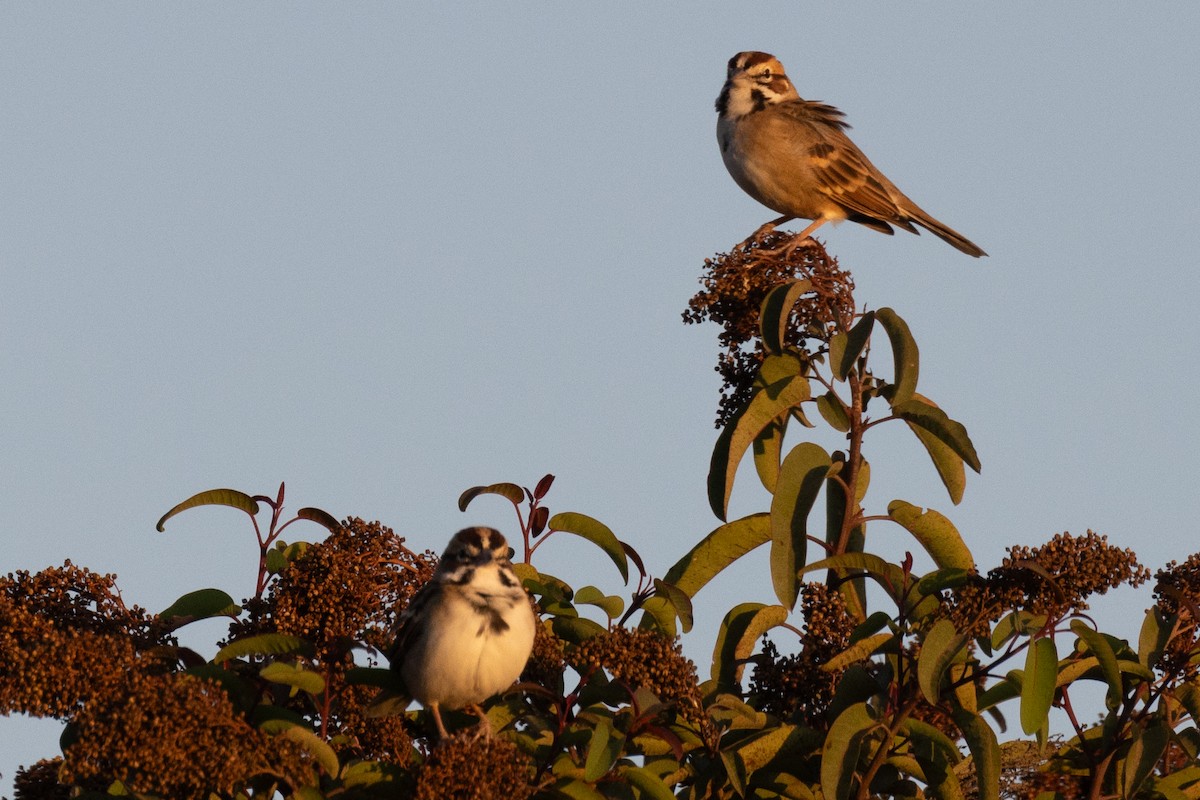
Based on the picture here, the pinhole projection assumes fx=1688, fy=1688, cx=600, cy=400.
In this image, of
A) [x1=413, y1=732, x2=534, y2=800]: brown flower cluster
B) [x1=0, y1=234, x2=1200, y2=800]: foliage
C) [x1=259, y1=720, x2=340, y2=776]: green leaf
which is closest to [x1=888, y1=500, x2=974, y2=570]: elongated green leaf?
[x1=0, y1=234, x2=1200, y2=800]: foliage

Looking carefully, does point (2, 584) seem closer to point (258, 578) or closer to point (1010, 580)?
point (258, 578)

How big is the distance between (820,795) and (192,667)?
2092mm

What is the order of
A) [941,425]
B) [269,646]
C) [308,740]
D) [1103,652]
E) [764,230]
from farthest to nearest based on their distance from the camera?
[764,230], [941,425], [1103,652], [269,646], [308,740]

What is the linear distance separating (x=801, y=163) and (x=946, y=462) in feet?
15.6

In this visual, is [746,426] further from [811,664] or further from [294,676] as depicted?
[294,676]

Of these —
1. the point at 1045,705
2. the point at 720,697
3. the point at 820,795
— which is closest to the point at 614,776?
the point at 720,697

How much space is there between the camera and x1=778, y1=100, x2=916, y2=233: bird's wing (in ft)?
36.1

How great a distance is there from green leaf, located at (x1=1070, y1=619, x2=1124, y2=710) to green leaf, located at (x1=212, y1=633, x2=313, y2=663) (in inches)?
96.9

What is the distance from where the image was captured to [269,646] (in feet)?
17.3

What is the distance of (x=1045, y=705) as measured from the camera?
206 inches

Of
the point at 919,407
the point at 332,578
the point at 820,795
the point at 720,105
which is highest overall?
the point at 720,105

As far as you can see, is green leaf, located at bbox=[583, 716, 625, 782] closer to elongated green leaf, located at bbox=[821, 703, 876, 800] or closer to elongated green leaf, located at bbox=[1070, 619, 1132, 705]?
elongated green leaf, located at bbox=[821, 703, 876, 800]

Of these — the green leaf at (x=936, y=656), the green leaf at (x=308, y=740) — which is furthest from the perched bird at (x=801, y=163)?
the green leaf at (x=308, y=740)

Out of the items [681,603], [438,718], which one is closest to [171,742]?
[438,718]
